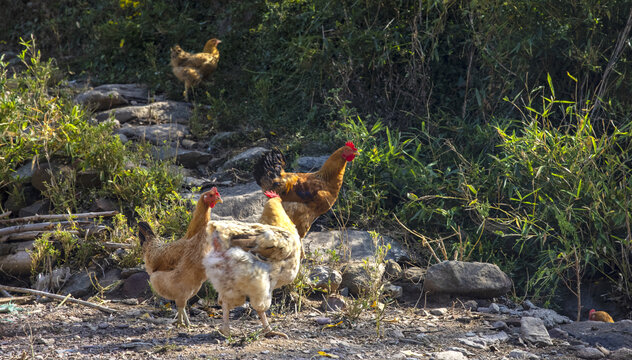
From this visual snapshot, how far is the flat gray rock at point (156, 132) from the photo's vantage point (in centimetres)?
717

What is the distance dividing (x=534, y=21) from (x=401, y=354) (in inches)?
163

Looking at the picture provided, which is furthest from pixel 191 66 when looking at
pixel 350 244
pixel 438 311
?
pixel 438 311

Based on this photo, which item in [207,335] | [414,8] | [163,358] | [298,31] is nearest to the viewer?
[163,358]

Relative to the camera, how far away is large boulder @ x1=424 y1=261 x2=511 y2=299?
4.74m

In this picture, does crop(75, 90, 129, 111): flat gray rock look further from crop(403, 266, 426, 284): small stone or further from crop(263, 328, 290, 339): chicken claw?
crop(263, 328, 290, 339): chicken claw

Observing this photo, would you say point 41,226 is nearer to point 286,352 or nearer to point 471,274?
point 286,352

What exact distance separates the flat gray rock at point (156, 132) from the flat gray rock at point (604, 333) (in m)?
4.72

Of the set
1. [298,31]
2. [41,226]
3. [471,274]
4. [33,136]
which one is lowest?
[471,274]

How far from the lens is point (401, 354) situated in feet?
11.6

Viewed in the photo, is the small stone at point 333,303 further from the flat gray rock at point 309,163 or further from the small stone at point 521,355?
the flat gray rock at point 309,163

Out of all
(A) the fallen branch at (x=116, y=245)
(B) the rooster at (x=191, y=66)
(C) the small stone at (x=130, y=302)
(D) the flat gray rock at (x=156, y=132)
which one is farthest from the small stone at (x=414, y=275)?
(B) the rooster at (x=191, y=66)

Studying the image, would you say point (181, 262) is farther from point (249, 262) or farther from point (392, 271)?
point (392, 271)

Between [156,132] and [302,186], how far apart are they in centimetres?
266

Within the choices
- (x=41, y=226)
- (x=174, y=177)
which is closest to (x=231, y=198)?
(x=174, y=177)
